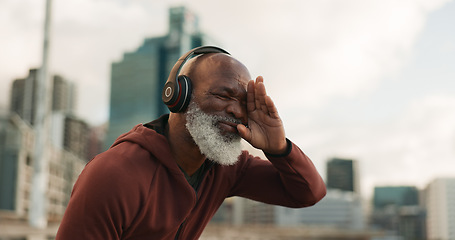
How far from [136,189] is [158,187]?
158 millimetres

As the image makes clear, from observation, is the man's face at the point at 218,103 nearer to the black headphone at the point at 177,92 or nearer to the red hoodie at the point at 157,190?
the black headphone at the point at 177,92

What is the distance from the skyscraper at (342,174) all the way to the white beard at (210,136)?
633 feet

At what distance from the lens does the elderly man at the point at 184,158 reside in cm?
163

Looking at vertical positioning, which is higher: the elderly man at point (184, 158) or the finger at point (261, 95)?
the finger at point (261, 95)

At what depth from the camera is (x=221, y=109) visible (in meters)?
1.87

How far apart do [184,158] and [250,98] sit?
0.41m

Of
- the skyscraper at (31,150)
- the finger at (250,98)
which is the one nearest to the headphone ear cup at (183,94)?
the finger at (250,98)

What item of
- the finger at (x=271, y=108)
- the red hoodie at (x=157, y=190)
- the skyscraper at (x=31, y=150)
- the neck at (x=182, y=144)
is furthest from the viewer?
the skyscraper at (x=31, y=150)

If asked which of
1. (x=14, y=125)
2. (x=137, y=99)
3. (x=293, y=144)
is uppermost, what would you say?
(x=137, y=99)

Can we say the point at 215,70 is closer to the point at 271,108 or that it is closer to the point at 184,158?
Result: the point at 271,108

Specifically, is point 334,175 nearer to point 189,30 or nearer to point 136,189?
point 189,30

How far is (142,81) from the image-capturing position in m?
120

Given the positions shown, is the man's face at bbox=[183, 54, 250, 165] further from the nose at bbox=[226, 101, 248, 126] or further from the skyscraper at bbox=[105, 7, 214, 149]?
the skyscraper at bbox=[105, 7, 214, 149]

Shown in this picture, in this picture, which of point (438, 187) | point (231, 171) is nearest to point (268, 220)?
point (438, 187)
